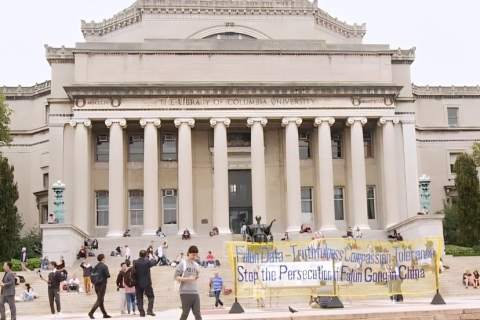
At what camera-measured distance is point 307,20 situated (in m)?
61.5

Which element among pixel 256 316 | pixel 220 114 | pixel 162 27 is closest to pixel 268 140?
pixel 220 114

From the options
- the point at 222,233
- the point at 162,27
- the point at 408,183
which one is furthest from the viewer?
the point at 162,27

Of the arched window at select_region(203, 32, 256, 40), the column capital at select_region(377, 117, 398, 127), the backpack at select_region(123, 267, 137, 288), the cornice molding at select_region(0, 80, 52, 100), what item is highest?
the arched window at select_region(203, 32, 256, 40)

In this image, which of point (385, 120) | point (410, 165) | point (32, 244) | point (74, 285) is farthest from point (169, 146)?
point (74, 285)

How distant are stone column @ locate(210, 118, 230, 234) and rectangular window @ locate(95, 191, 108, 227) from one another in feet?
27.0

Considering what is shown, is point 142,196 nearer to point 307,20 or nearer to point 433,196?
point 307,20

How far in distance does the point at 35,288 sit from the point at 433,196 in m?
42.4

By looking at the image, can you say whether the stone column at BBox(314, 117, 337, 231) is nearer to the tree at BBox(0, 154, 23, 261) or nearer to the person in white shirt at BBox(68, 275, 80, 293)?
the tree at BBox(0, 154, 23, 261)

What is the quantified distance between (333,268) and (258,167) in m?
28.9

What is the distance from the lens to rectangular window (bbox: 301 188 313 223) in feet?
181

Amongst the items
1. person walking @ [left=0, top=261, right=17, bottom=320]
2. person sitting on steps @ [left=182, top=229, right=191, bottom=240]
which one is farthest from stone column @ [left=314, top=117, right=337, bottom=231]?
person walking @ [left=0, top=261, right=17, bottom=320]

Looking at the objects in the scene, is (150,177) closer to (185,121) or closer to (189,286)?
(185,121)

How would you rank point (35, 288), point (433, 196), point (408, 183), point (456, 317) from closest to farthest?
1. point (456, 317)
2. point (35, 288)
3. point (408, 183)
4. point (433, 196)

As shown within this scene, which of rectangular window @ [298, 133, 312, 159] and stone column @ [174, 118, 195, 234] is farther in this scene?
rectangular window @ [298, 133, 312, 159]
